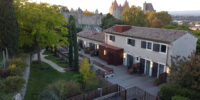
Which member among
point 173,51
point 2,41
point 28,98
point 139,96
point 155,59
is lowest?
point 139,96

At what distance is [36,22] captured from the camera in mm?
20141

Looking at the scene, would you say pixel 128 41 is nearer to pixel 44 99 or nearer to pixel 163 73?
pixel 163 73

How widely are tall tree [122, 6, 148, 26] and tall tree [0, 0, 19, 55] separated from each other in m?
42.4

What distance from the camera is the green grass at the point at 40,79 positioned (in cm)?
1364

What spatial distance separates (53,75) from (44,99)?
848 centimetres

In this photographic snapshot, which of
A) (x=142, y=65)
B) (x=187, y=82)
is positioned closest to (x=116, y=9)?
(x=142, y=65)

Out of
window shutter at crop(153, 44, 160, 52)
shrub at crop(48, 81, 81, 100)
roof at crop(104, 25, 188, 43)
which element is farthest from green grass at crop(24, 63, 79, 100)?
window shutter at crop(153, 44, 160, 52)

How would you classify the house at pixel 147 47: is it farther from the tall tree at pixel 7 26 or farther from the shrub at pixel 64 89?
the tall tree at pixel 7 26

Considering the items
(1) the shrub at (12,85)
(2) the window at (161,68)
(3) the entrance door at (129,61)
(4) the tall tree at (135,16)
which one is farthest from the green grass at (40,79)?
(4) the tall tree at (135,16)

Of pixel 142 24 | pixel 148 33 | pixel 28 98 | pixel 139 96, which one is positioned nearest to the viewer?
pixel 28 98

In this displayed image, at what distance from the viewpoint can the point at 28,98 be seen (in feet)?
41.1

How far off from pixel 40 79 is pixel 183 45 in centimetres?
1700

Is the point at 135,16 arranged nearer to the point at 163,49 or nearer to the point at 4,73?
the point at 163,49

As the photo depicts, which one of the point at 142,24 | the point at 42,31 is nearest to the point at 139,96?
the point at 42,31
